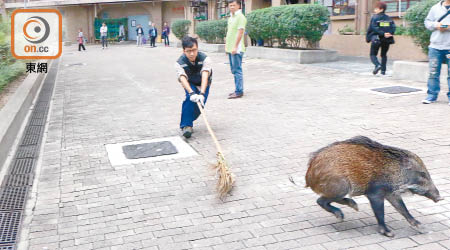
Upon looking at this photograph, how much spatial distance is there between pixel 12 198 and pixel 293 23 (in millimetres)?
10994

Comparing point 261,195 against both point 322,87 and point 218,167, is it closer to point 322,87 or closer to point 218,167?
point 218,167

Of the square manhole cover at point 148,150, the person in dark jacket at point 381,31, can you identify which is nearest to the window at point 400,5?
the person in dark jacket at point 381,31

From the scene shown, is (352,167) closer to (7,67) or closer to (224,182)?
(224,182)

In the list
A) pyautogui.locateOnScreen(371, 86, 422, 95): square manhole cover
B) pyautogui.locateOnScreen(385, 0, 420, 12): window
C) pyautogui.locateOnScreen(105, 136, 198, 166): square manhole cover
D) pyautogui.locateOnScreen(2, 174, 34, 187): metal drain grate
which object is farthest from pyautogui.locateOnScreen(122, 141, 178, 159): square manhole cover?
pyautogui.locateOnScreen(385, 0, 420, 12): window

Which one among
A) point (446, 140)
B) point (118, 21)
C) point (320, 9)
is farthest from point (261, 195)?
point (118, 21)

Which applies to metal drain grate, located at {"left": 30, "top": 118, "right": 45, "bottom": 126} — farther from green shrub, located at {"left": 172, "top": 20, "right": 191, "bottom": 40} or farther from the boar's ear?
green shrub, located at {"left": 172, "top": 20, "right": 191, "bottom": 40}

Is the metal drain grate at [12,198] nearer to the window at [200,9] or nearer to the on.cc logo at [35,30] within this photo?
the on.cc logo at [35,30]

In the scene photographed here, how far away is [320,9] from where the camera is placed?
45.6 feet

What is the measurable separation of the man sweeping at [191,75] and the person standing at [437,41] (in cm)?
368

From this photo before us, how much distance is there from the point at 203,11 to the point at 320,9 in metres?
18.3

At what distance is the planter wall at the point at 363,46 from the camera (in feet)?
45.8

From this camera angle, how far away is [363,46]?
52.5ft

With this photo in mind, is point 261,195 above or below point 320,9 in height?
below

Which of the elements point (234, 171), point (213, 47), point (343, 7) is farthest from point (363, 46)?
point (234, 171)
